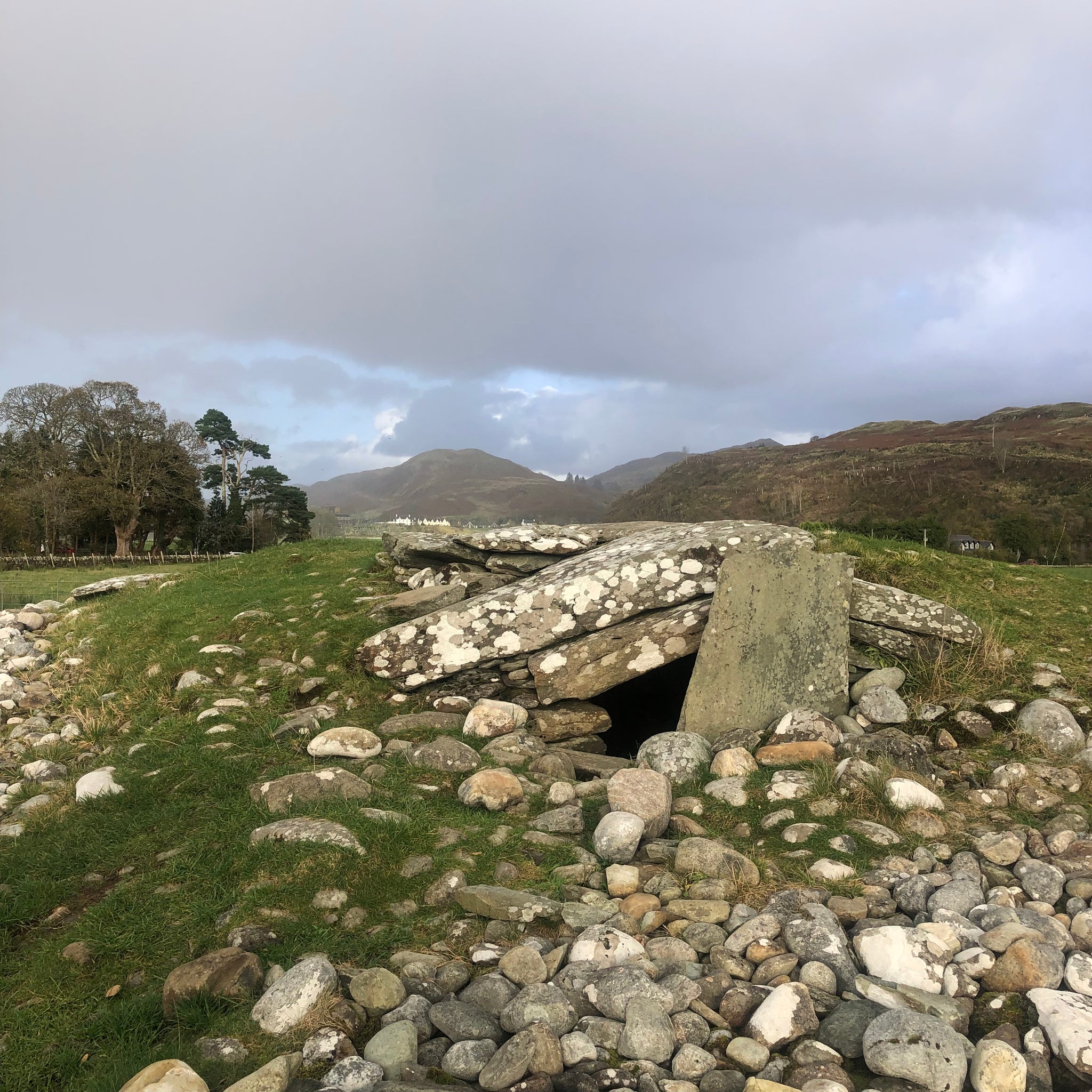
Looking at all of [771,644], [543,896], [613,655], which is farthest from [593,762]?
[543,896]

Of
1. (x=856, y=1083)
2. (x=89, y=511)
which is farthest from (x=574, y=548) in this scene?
(x=89, y=511)

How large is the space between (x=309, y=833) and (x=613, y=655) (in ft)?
13.9

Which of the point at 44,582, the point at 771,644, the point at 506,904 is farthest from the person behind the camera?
the point at 44,582

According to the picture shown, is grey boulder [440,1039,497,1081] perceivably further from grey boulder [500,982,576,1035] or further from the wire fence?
the wire fence

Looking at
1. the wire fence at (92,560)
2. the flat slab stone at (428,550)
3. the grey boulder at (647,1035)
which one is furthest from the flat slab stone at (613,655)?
the wire fence at (92,560)

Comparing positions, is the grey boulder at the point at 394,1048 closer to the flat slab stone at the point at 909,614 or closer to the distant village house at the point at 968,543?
the flat slab stone at the point at 909,614

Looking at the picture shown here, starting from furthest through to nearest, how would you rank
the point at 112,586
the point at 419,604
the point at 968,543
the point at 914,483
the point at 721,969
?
the point at 914,483, the point at 968,543, the point at 112,586, the point at 419,604, the point at 721,969

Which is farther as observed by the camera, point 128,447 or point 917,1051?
point 128,447

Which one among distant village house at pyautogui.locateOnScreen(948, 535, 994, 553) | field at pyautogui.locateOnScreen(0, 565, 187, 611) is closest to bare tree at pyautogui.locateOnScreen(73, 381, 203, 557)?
field at pyautogui.locateOnScreen(0, 565, 187, 611)

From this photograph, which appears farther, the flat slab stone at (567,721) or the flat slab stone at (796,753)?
the flat slab stone at (567,721)

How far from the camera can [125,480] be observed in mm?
44438

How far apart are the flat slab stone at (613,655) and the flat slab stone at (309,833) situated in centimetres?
348

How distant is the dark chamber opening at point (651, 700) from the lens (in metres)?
9.55

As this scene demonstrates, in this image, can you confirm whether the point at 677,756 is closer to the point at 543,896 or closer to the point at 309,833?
the point at 543,896
